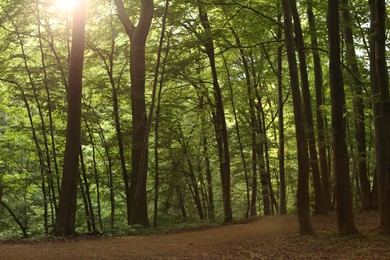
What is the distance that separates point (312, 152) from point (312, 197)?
7.39 feet

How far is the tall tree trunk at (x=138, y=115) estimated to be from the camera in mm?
12344

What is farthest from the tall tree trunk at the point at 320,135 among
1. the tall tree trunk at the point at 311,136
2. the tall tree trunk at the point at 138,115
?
the tall tree trunk at the point at 138,115

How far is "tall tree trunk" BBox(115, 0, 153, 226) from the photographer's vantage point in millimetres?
12344

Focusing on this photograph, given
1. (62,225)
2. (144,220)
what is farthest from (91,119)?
(62,225)

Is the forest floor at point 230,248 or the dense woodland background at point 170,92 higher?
the dense woodland background at point 170,92

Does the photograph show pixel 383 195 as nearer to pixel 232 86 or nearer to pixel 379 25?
pixel 379 25

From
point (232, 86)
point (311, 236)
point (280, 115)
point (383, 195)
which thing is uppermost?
point (232, 86)

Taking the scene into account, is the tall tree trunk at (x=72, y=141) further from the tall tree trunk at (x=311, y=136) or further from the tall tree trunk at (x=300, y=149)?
the tall tree trunk at (x=311, y=136)

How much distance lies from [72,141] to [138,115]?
10.2 feet

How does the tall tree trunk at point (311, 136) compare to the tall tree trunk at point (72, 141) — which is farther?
the tall tree trunk at point (311, 136)

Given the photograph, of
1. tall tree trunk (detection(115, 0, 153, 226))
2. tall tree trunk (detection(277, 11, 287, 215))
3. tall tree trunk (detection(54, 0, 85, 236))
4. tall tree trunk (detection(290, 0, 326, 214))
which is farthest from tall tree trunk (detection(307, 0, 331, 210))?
tall tree trunk (detection(54, 0, 85, 236))

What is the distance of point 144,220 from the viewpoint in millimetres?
12406

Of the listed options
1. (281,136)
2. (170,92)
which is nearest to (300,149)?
(281,136)

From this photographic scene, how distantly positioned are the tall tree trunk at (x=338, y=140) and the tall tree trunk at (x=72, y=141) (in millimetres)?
6642
